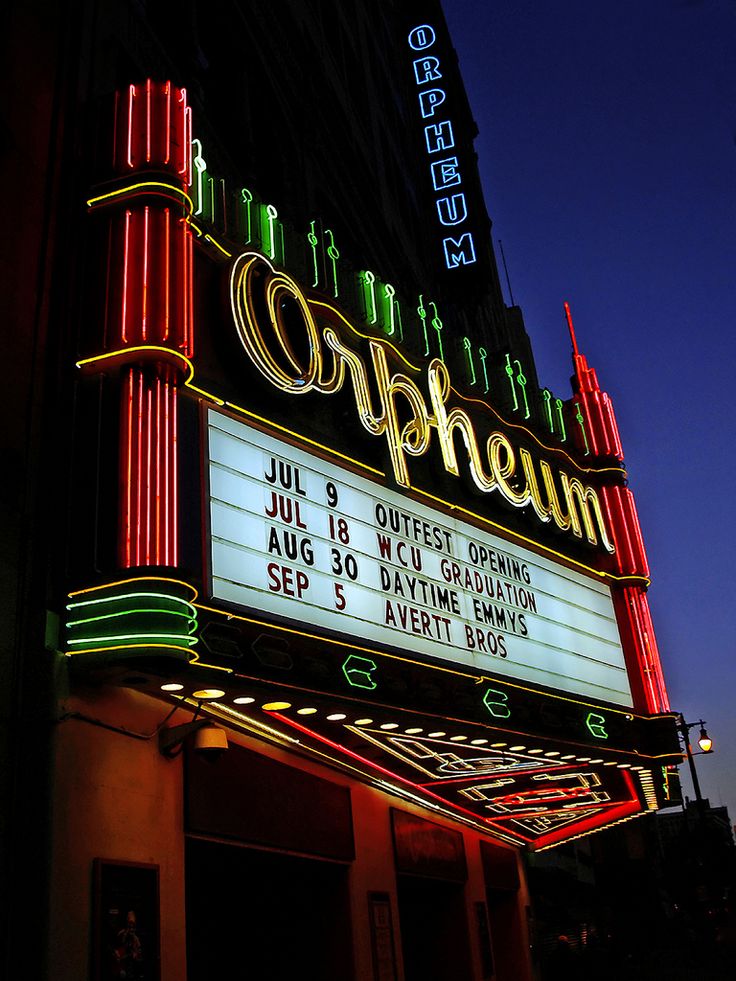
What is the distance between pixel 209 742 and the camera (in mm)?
9195

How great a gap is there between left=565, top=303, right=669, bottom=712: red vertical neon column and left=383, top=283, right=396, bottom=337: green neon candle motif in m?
5.37

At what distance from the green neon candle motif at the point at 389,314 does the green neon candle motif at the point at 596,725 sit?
6.14 m

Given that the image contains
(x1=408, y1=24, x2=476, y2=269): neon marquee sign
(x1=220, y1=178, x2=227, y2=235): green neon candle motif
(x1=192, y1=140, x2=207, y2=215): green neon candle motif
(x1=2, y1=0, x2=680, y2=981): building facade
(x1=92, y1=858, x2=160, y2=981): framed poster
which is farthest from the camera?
(x1=408, y1=24, x2=476, y2=269): neon marquee sign

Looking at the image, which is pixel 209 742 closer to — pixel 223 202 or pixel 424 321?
pixel 223 202

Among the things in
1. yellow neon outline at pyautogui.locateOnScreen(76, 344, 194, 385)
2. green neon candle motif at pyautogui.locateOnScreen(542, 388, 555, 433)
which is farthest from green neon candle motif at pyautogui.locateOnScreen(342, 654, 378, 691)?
green neon candle motif at pyautogui.locateOnScreen(542, 388, 555, 433)

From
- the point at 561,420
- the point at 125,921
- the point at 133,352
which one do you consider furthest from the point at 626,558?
the point at 125,921

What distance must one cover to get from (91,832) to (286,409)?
15.8 feet

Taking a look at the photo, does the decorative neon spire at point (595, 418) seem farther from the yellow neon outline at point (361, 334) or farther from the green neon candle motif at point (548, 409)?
the yellow neon outline at point (361, 334)

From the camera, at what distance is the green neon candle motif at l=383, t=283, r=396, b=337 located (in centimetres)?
1379

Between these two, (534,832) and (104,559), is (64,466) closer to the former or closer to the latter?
(104,559)

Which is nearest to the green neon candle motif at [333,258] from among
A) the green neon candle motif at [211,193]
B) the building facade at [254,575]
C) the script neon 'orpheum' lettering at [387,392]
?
the building facade at [254,575]

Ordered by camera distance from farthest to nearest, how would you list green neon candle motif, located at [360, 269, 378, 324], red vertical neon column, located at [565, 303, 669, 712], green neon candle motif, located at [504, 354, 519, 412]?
green neon candle motif, located at [504, 354, 519, 412] < red vertical neon column, located at [565, 303, 669, 712] < green neon candle motif, located at [360, 269, 378, 324]

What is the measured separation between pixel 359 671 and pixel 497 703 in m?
2.85

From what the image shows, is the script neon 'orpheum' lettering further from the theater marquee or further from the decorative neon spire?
the decorative neon spire
